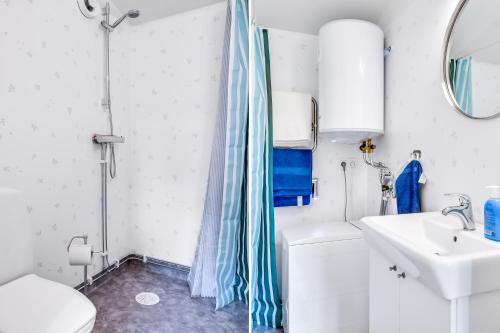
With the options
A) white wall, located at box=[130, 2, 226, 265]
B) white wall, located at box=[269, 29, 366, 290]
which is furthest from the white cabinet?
white wall, located at box=[130, 2, 226, 265]

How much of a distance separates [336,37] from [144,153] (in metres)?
1.73

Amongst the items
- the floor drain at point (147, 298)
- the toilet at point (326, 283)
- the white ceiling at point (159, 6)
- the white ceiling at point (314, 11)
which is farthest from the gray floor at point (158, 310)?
the white ceiling at point (159, 6)

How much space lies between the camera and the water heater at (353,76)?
4.51 feet

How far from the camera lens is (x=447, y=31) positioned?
1.13 meters

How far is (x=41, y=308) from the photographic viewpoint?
0.93 m

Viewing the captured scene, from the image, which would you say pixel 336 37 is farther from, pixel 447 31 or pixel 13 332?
pixel 13 332

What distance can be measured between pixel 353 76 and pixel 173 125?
1.41 metres

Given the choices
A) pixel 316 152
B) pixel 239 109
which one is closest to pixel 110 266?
pixel 239 109

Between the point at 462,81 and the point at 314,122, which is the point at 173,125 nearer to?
the point at 314,122

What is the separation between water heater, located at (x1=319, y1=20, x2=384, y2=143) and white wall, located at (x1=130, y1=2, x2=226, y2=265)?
0.89 meters

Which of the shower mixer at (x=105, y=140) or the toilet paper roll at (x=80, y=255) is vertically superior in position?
the shower mixer at (x=105, y=140)

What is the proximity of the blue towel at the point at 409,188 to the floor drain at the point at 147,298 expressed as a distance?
1.68 meters

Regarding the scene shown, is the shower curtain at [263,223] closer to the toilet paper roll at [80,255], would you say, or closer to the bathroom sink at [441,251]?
the bathroom sink at [441,251]

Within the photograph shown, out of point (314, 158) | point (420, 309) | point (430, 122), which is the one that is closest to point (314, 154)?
point (314, 158)
